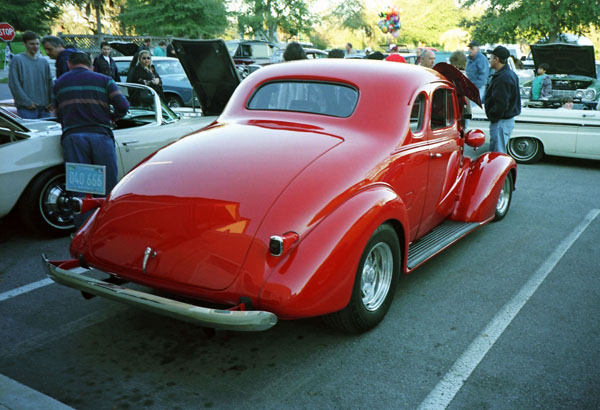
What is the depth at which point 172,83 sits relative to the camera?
1509 centimetres

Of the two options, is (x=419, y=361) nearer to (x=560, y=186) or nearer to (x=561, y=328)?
(x=561, y=328)

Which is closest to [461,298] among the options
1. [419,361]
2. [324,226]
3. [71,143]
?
[419,361]

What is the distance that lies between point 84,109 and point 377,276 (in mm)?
3303

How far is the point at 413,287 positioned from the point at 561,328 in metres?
1.15

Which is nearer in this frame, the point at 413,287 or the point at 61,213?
the point at 413,287

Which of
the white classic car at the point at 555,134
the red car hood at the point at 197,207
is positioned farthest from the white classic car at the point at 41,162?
the white classic car at the point at 555,134

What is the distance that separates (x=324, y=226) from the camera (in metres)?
3.27

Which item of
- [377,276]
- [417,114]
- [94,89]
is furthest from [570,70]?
[94,89]

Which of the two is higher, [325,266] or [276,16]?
[276,16]

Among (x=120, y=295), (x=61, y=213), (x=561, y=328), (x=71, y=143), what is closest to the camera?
(x=120, y=295)

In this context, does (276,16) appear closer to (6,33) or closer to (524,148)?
(6,33)

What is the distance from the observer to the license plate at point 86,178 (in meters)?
4.98

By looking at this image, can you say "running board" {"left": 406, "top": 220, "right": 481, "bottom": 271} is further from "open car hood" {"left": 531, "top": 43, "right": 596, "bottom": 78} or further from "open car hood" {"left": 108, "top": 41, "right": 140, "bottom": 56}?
"open car hood" {"left": 108, "top": 41, "right": 140, "bottom": 56}

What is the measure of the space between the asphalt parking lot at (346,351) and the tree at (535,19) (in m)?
20.1
